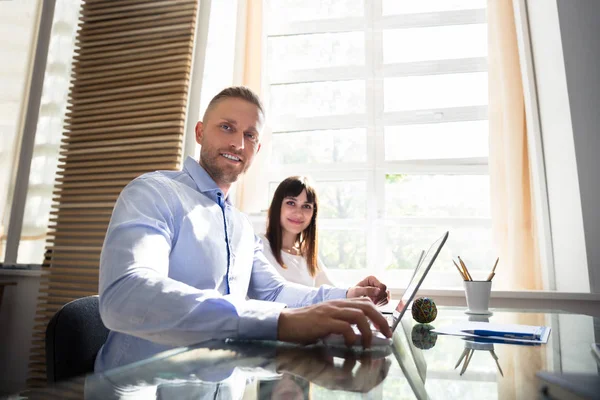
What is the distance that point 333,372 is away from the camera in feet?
1.94

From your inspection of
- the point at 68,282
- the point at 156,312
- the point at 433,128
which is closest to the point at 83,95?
the point at 68,282

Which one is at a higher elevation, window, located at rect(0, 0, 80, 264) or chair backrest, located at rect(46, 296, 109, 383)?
window, located at rect(0, 0, 80, 264)

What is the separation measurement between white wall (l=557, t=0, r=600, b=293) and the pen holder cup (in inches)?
51.2

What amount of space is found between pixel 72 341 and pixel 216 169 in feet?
2.67

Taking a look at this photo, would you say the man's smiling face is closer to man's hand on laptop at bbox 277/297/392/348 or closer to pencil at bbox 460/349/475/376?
man's hand on laptop at bbox 277/297/392/348

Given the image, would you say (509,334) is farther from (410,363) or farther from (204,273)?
(204,273)

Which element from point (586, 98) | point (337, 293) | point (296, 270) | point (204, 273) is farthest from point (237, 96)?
point (586, 98)

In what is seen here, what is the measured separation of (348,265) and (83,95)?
7.98 feet

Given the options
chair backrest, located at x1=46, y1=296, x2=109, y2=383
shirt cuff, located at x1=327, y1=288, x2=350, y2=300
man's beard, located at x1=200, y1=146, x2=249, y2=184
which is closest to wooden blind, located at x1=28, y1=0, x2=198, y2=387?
man's beard, located at x1=200, y1=146, x2=249, y2=184

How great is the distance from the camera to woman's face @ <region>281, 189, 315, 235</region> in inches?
114

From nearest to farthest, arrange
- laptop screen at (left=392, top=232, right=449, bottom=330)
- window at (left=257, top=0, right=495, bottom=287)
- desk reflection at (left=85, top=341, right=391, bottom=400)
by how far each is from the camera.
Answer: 1. desk reflection at (left=85, top=341, right=391, bottom=400)
2. laptop screen at (left=392, top=232, right=449, bottom=330)
3. window at (left=257, top=0, right=495, bottom=287)

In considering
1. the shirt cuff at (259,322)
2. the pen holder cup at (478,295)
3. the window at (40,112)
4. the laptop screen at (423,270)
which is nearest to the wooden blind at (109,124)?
the window at (40,112)

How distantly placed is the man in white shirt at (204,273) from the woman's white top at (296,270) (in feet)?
2.86

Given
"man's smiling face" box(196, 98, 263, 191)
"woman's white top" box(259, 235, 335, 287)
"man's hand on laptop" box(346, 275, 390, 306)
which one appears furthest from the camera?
"woman's white top" box(259, 235, 335, 287)
